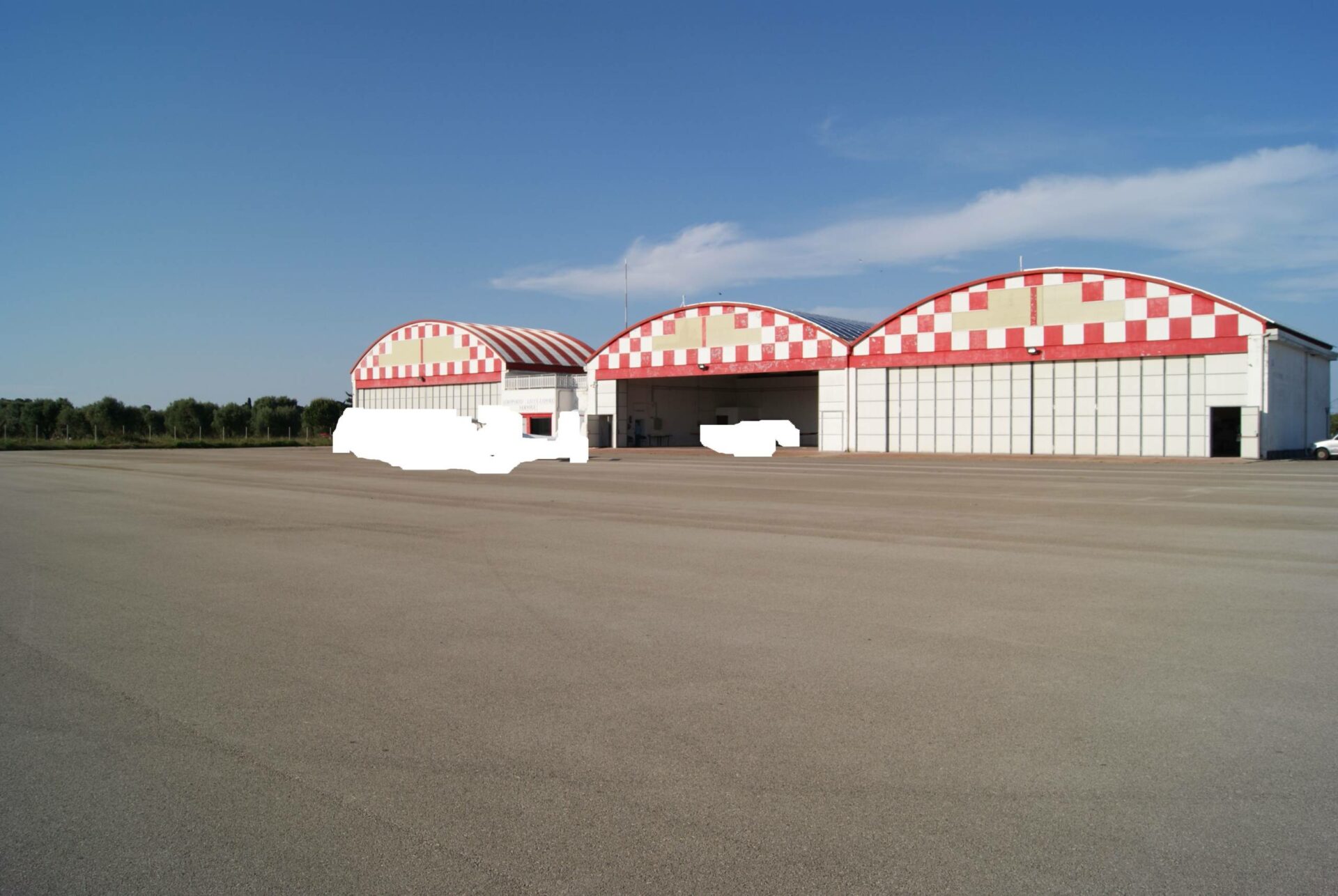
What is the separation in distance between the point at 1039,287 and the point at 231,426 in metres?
50.7

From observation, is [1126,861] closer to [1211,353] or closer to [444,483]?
[444,483]

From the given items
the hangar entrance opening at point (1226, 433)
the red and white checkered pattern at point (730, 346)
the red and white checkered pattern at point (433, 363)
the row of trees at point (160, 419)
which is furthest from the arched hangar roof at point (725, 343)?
the row of trees at point (160, 419)

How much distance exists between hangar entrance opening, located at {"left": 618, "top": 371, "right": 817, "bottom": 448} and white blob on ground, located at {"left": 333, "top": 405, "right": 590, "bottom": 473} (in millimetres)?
11972

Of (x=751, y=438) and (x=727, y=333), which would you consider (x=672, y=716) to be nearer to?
(x=727, y=333)

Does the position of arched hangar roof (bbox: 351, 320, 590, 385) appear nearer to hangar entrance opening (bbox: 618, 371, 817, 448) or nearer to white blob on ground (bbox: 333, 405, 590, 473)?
hangar entrance opening (bbox: 618, 371, 817, 448)

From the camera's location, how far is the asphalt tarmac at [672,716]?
3.22 meters

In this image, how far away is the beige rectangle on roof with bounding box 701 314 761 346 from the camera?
41.9 meters

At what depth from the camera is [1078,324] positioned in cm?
3328

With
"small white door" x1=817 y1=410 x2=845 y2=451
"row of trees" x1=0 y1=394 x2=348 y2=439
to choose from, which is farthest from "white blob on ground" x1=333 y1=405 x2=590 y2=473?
"row of trees" x1=0 y1=394 x2=348 y2=439

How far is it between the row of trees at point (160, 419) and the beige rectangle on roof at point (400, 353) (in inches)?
219

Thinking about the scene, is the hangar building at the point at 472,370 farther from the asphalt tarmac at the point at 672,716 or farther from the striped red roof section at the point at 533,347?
the asphalt tarmac at the point at 672,716

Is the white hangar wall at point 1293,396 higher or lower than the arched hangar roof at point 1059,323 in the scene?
lower

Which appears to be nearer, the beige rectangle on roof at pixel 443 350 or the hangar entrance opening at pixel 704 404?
the hangar entrance opening at pixel 704 404

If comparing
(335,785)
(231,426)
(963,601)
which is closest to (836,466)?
(963,601)
